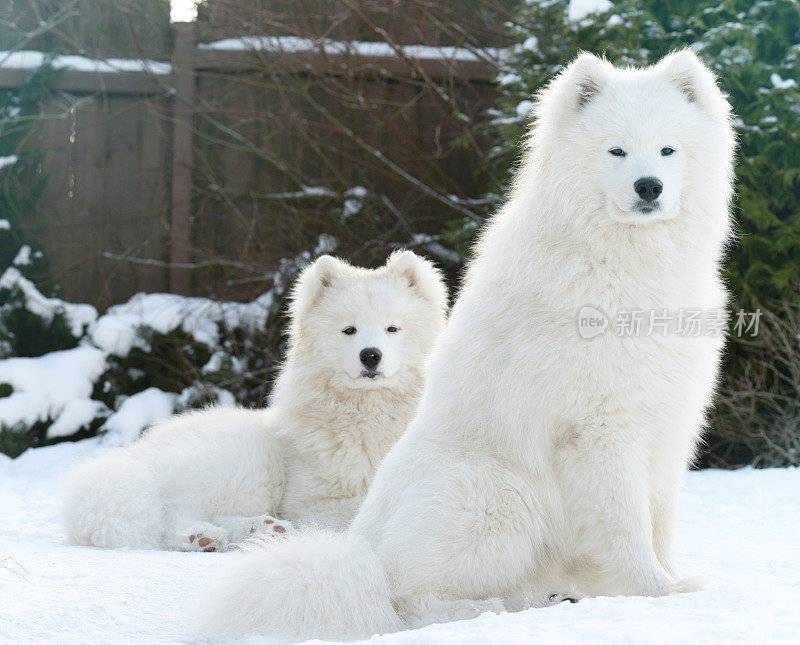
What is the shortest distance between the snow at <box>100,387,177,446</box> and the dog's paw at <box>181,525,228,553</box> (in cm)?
303

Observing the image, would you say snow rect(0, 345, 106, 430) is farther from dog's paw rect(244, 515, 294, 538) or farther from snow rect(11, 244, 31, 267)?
dog's paw rect(244, 515, 294, 538)

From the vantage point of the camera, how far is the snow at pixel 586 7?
21.7ft

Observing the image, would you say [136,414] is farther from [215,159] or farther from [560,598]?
[560,598]

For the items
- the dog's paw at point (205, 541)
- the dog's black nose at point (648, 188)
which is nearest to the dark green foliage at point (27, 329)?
the dog's paw at point (205, 541)

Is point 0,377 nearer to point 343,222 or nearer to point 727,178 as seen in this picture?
point 343,222

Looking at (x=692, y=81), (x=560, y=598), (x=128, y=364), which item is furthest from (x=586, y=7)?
(x=560, y=598)

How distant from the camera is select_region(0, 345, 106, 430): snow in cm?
708

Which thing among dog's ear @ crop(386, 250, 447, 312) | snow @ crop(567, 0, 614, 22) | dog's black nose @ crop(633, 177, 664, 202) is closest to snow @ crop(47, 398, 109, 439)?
dog's ear @ crop(386, 250, 447, 312)

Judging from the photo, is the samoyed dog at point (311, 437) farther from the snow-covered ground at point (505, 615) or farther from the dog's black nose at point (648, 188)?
the dog's black nose at point (648, 188)

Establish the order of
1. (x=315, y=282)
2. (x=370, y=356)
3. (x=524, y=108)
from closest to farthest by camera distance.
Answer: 1. (x=370, y=356)
2. (x=315, y=282)
3. (x=524, y=108)

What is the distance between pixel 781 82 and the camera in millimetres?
6156

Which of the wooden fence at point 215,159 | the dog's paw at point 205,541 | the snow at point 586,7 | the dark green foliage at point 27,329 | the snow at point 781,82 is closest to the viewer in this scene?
the dog's paw at point 205,541

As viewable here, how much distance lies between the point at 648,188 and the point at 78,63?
672cm

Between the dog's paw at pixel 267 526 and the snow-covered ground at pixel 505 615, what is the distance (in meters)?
0.28
